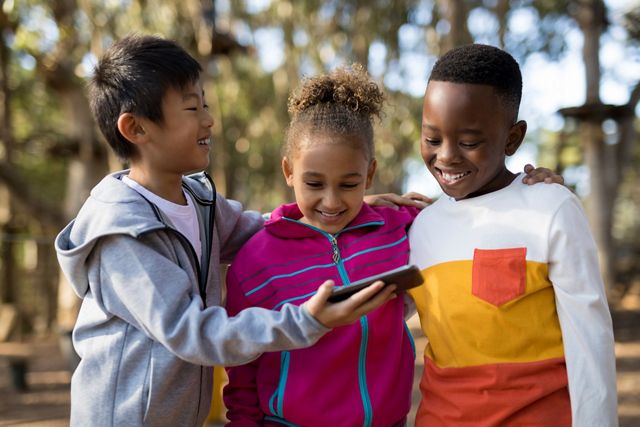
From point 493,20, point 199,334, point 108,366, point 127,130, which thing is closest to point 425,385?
point 199,334

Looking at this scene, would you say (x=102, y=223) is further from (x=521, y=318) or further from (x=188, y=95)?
(x=521, y=318)

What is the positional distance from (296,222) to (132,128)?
580 mm

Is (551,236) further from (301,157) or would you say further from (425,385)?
(301,157)

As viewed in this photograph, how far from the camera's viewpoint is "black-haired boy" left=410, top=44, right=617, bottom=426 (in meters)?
1.80

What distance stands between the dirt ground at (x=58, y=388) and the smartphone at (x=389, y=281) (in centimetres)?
480

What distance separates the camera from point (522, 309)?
1890 millimetres

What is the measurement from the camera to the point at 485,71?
77.4 inches

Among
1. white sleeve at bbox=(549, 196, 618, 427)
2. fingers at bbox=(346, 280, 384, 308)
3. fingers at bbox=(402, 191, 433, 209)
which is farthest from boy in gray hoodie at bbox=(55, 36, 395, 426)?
fingers at bbox=(402, 191, 433, 209)

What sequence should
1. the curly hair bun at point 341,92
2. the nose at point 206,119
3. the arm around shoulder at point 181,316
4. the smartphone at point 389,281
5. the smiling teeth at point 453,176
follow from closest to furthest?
the smartphone at point 389,281 → the arm around shoulder at point 181,316 → the smiling teeth at point 453,176 → the nose at point 206,119 → the curly hair bun at point 341,92

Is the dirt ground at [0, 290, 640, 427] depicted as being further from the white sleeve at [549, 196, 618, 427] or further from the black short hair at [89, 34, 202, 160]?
the white sleeve at [549, 196, 618, 427]

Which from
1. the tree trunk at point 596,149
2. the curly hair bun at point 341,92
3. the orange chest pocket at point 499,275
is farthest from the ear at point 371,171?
the tree trunk at point 596,149

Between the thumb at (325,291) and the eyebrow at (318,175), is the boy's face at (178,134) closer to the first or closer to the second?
the eyebrow at (318,175)

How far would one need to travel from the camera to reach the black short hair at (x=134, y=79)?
2.03m

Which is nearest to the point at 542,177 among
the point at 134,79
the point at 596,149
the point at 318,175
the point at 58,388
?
the point at 318,175
